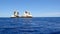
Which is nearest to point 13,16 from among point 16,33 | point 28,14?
point 28,14

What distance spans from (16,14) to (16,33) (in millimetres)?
86670

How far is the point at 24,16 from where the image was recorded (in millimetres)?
108188

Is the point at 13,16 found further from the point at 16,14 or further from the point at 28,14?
the point at 28,14

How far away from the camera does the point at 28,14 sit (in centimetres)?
10381

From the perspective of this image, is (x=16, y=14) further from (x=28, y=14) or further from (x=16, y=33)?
(x=16, y=33)

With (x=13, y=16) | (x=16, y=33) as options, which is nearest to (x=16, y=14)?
(x=13, y=16)

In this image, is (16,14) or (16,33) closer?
(16,33)

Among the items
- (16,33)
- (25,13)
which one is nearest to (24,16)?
(25,13)

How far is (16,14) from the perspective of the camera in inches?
4156

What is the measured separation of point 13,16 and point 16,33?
89498 mm

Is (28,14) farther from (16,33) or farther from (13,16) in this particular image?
(16,33)

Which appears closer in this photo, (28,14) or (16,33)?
(16,33)

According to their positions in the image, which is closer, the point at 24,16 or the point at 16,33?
the point at 16,33

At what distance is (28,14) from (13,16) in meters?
10.7
